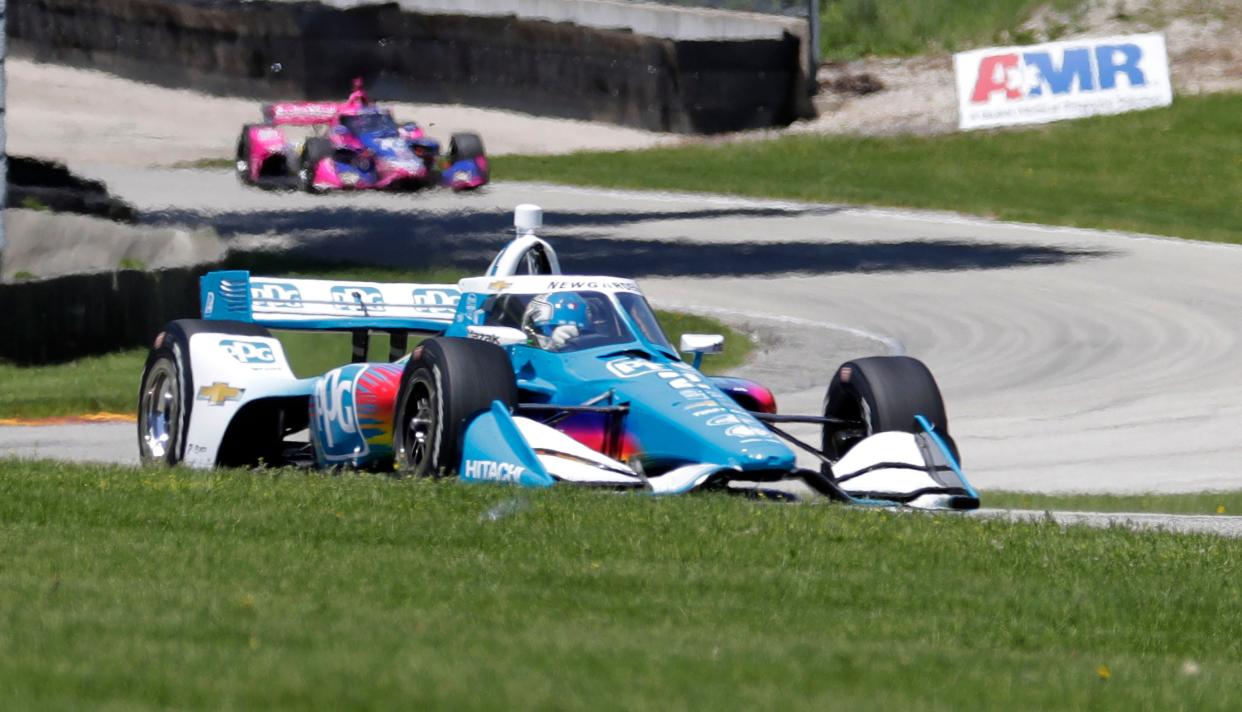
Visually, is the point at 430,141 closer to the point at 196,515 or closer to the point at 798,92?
the point at 798,92

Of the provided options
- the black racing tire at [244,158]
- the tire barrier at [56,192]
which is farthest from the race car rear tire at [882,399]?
the black racing tire at [244,158]

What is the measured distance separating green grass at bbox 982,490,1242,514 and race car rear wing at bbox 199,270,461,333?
152 inches

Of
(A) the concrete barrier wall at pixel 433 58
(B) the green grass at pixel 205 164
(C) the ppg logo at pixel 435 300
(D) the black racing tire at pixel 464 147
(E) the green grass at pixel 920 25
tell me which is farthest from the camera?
(E) the green grass at pixel 920 25

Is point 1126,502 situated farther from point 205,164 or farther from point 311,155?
point 205,164

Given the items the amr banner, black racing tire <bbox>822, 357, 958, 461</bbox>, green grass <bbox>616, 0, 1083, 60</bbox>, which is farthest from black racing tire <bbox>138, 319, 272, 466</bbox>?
green grass <bbox>616, 0, 1083, 60</bbox>

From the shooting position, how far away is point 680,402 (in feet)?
37.8

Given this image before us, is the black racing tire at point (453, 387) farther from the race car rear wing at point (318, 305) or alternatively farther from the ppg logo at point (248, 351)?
the race car rear wing at point (318, 305)

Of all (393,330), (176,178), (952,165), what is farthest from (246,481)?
(952,165)

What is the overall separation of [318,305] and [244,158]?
20.5 metres

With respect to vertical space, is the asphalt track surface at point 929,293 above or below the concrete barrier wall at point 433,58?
below

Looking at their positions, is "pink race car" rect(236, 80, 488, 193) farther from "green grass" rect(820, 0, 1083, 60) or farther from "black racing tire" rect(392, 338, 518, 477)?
"black racing tire" rect(392, 338, 518, 477)

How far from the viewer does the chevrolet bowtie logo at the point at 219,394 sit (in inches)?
522

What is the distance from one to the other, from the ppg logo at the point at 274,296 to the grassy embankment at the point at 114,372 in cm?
494

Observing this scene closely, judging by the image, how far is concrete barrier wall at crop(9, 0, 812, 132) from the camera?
42.4m
